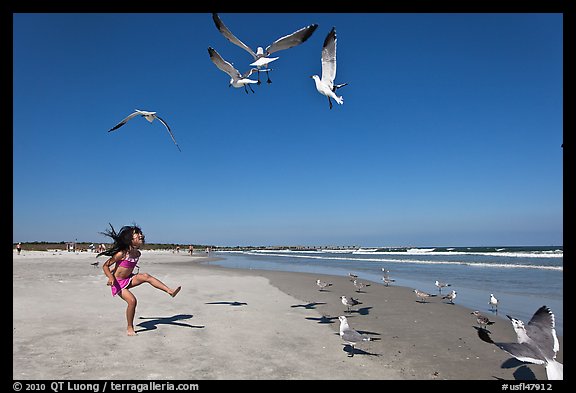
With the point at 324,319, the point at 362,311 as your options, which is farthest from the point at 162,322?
the point at 362,311

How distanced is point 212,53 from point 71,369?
6.24 m

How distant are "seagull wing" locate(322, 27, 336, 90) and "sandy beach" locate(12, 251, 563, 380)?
4949mm

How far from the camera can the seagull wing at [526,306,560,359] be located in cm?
402

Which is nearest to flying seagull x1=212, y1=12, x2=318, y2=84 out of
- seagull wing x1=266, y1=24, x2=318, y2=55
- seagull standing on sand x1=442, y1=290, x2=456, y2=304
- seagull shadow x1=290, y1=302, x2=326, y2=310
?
seagull wing x1=266, y1=24, x2=318, y2=55

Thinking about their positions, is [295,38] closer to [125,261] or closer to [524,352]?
A: [125,261]

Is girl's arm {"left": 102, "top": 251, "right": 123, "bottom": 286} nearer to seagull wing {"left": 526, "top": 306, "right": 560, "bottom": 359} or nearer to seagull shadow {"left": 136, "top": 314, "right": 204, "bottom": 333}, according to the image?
seagull shadow {"left": 136, "top": 314, "right": 204, "bottom": 333}

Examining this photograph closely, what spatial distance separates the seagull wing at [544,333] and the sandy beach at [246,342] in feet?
3.40

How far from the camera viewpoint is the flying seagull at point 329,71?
24.0ft

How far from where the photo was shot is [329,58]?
24.5 ft

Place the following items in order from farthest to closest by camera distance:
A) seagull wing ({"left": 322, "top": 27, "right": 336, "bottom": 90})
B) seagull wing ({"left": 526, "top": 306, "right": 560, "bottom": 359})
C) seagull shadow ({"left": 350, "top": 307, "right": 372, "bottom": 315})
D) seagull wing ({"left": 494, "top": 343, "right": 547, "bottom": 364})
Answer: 1. seagull shadow ({"left": 350, "top": 307, "right": 372, "bottom": 315})
2. seagull wing ({"left": 322, "top": 27, "right": 336, "bottom": 90})
3. seagull wing ({"left": 526, "top": 306, "right": 560, "bottom": 359})
4. seagull wing ({"left": 494, "top": 343, "right": 547, "bottom": 364})

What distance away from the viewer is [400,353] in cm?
592

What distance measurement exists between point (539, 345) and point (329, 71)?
5.64 metres
